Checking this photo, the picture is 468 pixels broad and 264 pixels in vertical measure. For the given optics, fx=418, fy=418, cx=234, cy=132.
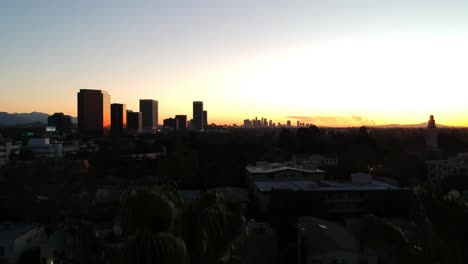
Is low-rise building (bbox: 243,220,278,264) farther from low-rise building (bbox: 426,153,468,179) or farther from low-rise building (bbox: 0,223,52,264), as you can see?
low-rise building (bbox: 426,153,468,179)

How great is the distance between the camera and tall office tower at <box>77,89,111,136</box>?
101500mm

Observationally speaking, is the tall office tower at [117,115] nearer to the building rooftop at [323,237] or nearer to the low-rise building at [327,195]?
the low-rise building at [327,195]

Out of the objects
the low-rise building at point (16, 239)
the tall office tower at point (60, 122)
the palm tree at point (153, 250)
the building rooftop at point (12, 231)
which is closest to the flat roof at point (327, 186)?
the low-rise building at point (16, 239)

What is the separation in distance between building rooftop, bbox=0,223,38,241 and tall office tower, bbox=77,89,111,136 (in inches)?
3368

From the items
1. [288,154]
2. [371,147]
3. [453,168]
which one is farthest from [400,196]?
[288,154]

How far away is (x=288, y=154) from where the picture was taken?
149 feet

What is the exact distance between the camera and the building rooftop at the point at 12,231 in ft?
47.6

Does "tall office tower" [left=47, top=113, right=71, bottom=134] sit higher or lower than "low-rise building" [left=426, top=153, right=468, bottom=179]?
higher

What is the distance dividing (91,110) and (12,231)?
92.2 m

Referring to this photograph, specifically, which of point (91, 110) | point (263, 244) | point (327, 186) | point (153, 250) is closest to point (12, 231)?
point (263, 244)

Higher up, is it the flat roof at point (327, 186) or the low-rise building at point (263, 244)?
the flat roof at point (327, 186)

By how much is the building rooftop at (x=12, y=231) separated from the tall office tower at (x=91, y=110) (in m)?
85.6

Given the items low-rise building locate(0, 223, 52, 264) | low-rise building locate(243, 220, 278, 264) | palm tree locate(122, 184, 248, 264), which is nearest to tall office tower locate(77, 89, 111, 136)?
low-rise building locate(0, 223, 52, 264)

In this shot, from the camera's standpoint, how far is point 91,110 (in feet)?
338
